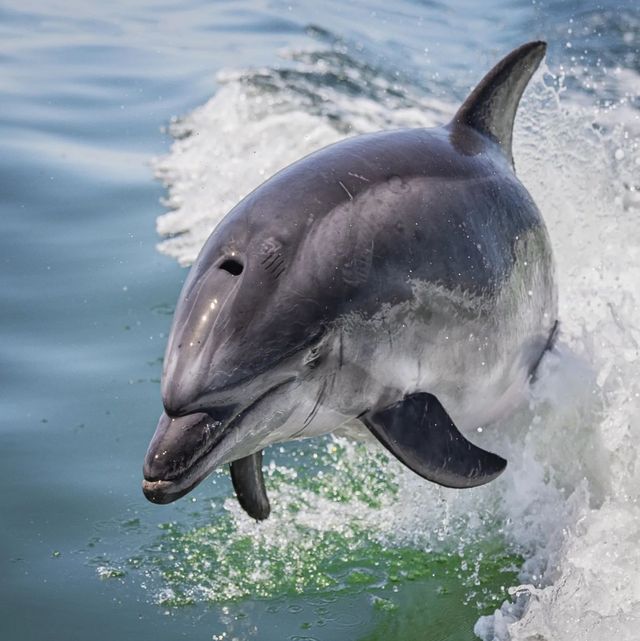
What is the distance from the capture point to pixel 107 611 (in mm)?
5578

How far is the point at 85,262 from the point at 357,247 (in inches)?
204

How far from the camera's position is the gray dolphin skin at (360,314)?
4.25 m

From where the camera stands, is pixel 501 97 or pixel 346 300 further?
pixel 501 97

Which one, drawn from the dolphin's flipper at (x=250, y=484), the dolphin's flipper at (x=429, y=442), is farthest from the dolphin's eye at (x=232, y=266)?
the dolphin's flipper at (x=250, y=484)

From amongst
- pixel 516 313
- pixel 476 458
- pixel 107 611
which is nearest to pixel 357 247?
pixel 476 458

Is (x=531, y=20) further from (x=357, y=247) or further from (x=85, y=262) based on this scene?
(x=357, y=247)

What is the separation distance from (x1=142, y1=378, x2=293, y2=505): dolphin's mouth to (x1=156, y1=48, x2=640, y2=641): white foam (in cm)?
181

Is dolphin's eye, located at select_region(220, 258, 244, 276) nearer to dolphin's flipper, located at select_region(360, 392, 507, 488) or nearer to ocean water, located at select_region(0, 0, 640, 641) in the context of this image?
dolphin's flipper, located at select_region(360, 392, 507, 488)

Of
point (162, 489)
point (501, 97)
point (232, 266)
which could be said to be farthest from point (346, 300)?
point (501, 97)

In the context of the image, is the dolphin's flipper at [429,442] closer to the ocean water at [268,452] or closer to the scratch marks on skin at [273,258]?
the ocean water at [268,452]

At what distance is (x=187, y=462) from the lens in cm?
410

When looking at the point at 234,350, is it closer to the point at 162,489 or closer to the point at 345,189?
the point at 162,489

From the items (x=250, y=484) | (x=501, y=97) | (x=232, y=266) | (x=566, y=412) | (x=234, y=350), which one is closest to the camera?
(x=234, y=350)

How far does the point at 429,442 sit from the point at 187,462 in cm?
127
